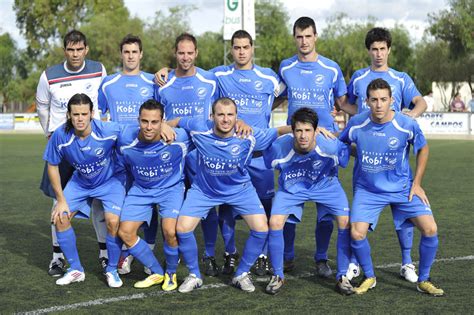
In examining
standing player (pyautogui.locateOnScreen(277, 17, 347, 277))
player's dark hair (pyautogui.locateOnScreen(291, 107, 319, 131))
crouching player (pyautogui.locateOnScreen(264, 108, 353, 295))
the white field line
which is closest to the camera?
the white field line

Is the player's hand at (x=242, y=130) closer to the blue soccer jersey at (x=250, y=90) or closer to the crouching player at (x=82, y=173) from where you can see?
the blue soccer jersey at (x=250, y=90)

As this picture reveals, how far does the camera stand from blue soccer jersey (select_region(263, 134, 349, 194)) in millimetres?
5871

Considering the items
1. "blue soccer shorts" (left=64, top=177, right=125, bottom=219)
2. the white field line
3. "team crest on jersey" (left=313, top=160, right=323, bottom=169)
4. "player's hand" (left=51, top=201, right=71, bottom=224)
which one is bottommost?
the white field line

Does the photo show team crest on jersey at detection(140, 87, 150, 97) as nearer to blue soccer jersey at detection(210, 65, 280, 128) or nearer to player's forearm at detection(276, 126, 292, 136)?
blue soccer jersey at detection(210, 65, 280, 128)

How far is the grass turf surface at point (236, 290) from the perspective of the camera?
17.4ft

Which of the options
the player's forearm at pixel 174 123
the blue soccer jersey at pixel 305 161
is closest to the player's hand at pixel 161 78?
the player's forearm at pixel 174 123

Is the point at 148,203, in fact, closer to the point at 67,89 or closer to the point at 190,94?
the point at 190,94

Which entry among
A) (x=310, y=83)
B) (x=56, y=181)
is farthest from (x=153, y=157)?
(x=310, y=83)

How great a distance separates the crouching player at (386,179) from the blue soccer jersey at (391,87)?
612mm

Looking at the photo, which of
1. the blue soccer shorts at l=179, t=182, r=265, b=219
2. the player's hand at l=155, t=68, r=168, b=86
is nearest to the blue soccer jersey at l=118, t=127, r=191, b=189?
the blue soccer shorts at l=179, t=182, r=265, b=219

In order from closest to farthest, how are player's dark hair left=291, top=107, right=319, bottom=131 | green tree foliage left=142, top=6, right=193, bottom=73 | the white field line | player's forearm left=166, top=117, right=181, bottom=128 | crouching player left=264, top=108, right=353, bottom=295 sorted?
the white field line
player's dark hair left=291, top=107, right=319, bottom=131
crouching player left=264, top=108, right=353, bottom=295
player's forearm left=166, top=117, right=181, bottom=128
green tree foliage left=142, top=6, right=193, bottom=73

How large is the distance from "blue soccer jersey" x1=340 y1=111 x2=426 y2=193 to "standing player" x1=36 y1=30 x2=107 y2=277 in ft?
8.14

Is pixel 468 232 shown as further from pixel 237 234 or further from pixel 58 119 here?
pixel 58 119

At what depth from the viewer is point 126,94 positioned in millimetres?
6543
